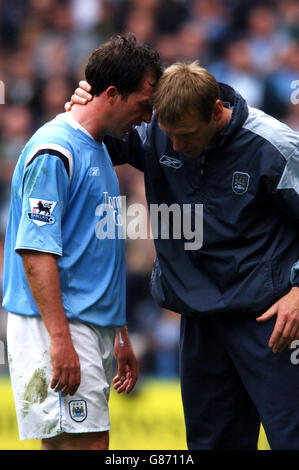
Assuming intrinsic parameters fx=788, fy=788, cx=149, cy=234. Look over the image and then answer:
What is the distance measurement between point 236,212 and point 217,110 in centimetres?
42

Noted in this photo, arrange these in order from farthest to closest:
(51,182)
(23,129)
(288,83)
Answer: (23,129) < (288,83) < (51,182)

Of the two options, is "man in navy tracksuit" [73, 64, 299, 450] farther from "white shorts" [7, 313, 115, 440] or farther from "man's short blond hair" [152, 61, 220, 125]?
"white shorts" [7, 313, 115, 440]

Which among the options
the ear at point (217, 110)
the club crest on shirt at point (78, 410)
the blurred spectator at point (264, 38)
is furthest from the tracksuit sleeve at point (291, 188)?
the blurred spectator at point (264, 38)

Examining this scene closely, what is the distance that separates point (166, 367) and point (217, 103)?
3146 mm

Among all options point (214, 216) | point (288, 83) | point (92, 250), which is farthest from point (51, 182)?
point (288, 83)

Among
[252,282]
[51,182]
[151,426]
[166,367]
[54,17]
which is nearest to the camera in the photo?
[51,182]

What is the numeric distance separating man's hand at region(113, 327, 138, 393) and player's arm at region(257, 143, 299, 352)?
69 cm

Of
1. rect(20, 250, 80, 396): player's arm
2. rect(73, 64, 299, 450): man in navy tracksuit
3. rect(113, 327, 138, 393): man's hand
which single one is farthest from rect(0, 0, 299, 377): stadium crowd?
rect(20, 250, 80, 396): player's arm

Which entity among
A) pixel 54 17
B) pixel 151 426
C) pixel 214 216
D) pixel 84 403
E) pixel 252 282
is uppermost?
pixel 54 17

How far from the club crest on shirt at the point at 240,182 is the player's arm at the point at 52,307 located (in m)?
0.79

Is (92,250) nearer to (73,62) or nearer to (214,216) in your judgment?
(214,216)

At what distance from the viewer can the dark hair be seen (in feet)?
10.4

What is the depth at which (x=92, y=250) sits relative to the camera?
315 cm

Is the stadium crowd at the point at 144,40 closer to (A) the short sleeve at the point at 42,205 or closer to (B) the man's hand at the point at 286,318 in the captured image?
(B) the man's hand at the point at 286,318
